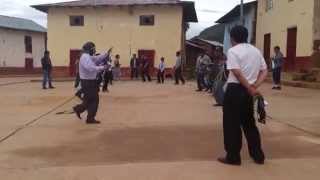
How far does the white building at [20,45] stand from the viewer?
53312 mm

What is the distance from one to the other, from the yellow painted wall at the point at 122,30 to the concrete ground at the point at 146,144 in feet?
74.7

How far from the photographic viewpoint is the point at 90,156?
26.7 ft

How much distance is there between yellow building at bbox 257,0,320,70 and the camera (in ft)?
84.4

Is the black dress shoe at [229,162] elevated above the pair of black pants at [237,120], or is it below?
below

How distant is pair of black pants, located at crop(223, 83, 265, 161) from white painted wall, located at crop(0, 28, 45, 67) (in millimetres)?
47839

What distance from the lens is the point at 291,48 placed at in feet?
94.1

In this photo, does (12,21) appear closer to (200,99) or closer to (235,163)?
(200,99)

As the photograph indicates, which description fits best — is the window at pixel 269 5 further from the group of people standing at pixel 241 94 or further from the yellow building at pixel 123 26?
the group of people standing at pixel 241 94

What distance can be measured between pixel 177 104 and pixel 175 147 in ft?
23.4

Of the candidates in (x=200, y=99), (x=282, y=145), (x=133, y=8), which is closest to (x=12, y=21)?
(x=133, y=8)

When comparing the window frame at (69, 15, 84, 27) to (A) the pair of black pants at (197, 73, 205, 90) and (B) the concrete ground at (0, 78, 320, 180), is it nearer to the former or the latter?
(A) the pair of black pants at (197, 73, 205, 90)

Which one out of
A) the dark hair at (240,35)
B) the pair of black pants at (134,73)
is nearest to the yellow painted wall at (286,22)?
the pair of black pants at (134,73)

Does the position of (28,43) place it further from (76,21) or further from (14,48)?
(76,21)

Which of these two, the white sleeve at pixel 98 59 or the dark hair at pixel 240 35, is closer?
the dark hair at pixel 240 35
